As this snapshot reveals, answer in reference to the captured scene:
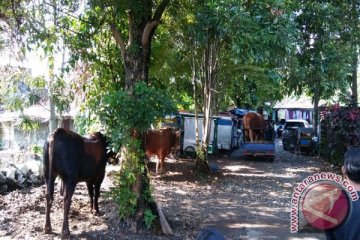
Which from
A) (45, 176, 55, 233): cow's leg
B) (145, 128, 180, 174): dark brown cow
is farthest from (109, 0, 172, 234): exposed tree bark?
(145, 128, 180, 174): dark brown cow

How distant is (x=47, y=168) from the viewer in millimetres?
6559

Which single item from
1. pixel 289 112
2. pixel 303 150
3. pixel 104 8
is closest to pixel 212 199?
pixel 104 8

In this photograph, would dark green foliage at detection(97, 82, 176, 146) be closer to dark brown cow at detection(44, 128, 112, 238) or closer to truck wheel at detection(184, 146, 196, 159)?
dark brown cow at detection(44, 128, 112, 238)

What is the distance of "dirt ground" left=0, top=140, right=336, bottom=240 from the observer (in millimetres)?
6770

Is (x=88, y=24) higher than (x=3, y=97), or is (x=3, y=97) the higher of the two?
(x=88, y=24)

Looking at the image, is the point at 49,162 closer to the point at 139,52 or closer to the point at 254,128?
the point at 139,52

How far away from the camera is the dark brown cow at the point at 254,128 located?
18406 mm

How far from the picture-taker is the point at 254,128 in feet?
60.0

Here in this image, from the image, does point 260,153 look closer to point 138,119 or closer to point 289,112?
point 138,119

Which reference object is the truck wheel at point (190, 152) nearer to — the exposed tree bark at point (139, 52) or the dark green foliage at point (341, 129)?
the dark green foliage at point (341, 129)

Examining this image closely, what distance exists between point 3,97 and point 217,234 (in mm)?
10216

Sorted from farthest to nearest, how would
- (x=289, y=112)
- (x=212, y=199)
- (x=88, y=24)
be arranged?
(x=289, y=112) → (x=212, y=199) → (x=88, y=24)

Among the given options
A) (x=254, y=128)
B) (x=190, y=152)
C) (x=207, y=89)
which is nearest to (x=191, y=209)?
(x=207, y=89)

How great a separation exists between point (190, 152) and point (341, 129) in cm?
655
